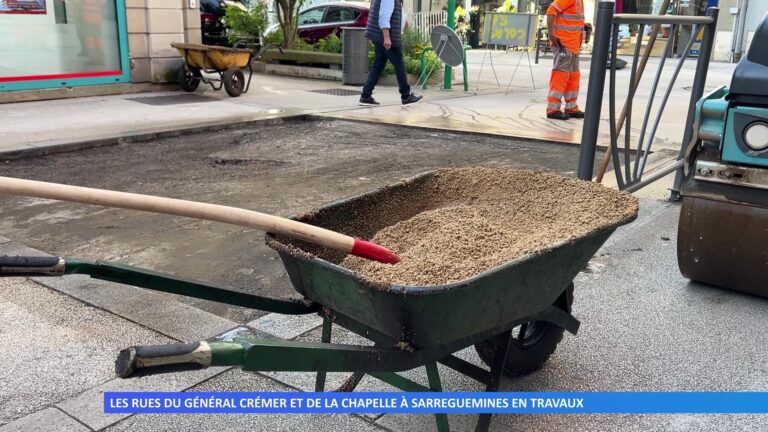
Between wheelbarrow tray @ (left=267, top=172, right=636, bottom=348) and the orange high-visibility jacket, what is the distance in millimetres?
7411

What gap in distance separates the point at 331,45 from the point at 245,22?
2263 mm

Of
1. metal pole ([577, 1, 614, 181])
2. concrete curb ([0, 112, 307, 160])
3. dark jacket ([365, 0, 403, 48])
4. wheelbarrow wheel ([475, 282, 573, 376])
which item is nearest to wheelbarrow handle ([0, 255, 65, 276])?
wheelbarrow wheel ([475, 282, 573, 376])

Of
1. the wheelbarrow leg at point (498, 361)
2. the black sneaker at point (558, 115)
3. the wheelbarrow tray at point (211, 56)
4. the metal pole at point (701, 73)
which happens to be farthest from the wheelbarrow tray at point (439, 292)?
the wheelbarrow tray at point (211, 56)

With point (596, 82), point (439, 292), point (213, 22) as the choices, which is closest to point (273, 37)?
point (213, 22)

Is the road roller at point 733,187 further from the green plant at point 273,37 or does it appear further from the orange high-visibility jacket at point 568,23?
the green plant at point 273,37

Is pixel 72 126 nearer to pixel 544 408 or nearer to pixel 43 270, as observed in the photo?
pixel 43 270

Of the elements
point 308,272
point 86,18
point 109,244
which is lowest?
point 109,244

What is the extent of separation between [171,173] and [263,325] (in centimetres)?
370

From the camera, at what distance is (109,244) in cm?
471

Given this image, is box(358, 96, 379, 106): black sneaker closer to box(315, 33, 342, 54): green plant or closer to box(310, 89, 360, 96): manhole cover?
box(310, 89, 360, 96): manhole cover

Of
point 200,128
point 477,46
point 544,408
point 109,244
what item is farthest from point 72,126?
point 477,46

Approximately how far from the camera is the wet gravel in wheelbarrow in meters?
2.37

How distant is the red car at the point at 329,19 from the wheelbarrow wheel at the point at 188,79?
533 cm

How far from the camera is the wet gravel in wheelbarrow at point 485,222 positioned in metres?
2.37
